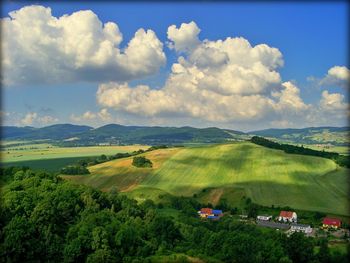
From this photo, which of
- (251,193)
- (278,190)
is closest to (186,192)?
(251,193)

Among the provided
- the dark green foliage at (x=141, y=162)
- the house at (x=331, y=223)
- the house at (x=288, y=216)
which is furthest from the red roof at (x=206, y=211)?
the dark green foliage at (x=141, y=162)

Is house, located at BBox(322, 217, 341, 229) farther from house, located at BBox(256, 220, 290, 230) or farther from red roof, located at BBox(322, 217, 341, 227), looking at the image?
house, located at BBox(256, 220, 290, 230)

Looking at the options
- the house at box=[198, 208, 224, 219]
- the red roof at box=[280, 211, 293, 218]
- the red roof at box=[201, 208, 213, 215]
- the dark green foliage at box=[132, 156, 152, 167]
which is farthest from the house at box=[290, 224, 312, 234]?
the dark green foliage at box=[132, 156, 152, 167]

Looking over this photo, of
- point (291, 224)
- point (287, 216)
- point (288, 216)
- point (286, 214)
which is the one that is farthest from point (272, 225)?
point (286, 214)

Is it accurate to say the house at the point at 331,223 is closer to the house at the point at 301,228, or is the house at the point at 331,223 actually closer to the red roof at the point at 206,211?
the house at the point at 301,228

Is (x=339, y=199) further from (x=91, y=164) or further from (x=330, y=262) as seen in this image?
(x=91, y=164)

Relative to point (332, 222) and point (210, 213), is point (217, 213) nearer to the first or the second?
point (210, 213)
